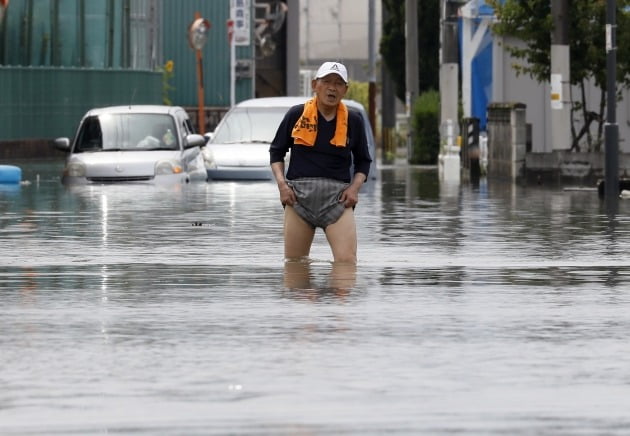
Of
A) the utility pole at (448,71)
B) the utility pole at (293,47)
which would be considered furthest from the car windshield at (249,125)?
the utility pole at (293,47)

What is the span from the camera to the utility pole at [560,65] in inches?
1369

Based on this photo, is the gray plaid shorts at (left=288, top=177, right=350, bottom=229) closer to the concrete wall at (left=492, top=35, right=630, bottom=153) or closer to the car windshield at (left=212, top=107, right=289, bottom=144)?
the car windshield at (left=212, top=107, right=289, bottom=144)

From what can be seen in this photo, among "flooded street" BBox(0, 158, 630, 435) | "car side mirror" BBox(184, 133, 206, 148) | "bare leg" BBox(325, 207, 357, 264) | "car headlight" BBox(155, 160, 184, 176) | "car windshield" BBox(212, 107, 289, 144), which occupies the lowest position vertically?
"flooded street" BBox(0, 158, 630, 435)

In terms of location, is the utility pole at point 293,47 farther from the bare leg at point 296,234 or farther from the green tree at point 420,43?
the bare leg at point 296,234

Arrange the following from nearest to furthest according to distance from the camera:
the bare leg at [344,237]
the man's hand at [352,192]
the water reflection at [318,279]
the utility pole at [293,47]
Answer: the water reflection at [318,279] → the man's hand at [352,192] → the bare leg at [344,237] → the utility pole at [293,47]

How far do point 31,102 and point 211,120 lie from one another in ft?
56.8

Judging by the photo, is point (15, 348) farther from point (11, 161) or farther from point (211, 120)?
point (211, 120)

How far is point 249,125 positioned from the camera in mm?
33156

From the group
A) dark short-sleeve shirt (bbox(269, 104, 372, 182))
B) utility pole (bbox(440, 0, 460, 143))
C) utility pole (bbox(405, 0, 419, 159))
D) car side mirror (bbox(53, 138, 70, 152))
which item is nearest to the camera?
dark short-sleeve shirt (bbox(269, 104, 372, 182))

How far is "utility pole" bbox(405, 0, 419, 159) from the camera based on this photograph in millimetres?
51750

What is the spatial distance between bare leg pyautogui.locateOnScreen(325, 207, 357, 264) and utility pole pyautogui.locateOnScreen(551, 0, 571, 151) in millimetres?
19289

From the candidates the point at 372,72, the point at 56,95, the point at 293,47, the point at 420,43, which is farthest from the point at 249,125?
the point at 293,47

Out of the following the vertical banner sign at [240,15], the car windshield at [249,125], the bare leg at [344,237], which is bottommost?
the bare leg at [344,237]

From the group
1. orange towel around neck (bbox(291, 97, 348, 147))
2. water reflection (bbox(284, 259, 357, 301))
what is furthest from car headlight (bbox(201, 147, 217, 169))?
orange towel around neck (bbox(291, 97, 348, 147))
